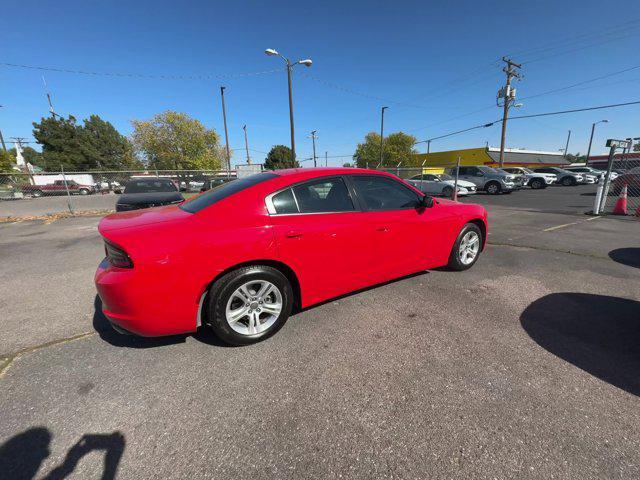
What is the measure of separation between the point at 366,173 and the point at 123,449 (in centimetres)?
308

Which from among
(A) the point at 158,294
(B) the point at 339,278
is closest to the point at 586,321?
(B) the point at 339,278

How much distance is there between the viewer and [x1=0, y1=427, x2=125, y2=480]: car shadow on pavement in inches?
57.6

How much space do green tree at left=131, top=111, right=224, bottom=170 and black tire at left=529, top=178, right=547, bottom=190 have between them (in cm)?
3476

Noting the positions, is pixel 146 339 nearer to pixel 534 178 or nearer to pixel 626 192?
pixel 626 192

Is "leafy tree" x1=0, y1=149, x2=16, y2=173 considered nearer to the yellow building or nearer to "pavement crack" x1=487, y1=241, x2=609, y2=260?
"pavement crack" x1=487, y1=241, x2=609, y2=260

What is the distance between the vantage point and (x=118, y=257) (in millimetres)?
2172

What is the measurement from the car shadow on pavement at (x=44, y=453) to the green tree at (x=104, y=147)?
58.6 m

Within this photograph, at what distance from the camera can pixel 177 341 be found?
2.63m

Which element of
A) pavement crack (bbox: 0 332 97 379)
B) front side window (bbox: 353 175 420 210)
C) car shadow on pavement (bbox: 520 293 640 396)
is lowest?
car shadow on pavement (bbox: 520 293 640 396)

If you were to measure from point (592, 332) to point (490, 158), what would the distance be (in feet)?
161

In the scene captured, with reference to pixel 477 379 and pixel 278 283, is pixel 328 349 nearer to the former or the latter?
pixel 278 283

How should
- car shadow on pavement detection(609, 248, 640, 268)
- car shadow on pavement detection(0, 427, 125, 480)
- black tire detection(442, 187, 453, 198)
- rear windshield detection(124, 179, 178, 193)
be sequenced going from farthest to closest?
black tire detection(442, 187, 453, 198) < rear windshield detection(124, 179, 178, 193) < car shadow on pavement detection(609, 248, 640, 268) < car shadow on pavement detection(0, 427, 125, 480)

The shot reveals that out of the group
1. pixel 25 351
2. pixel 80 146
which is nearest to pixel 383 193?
pixel 25 351

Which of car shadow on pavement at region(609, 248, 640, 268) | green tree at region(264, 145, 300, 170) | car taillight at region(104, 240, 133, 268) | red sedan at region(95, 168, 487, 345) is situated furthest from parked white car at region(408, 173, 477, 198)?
green tree at region(264, 145, 300, 170)
